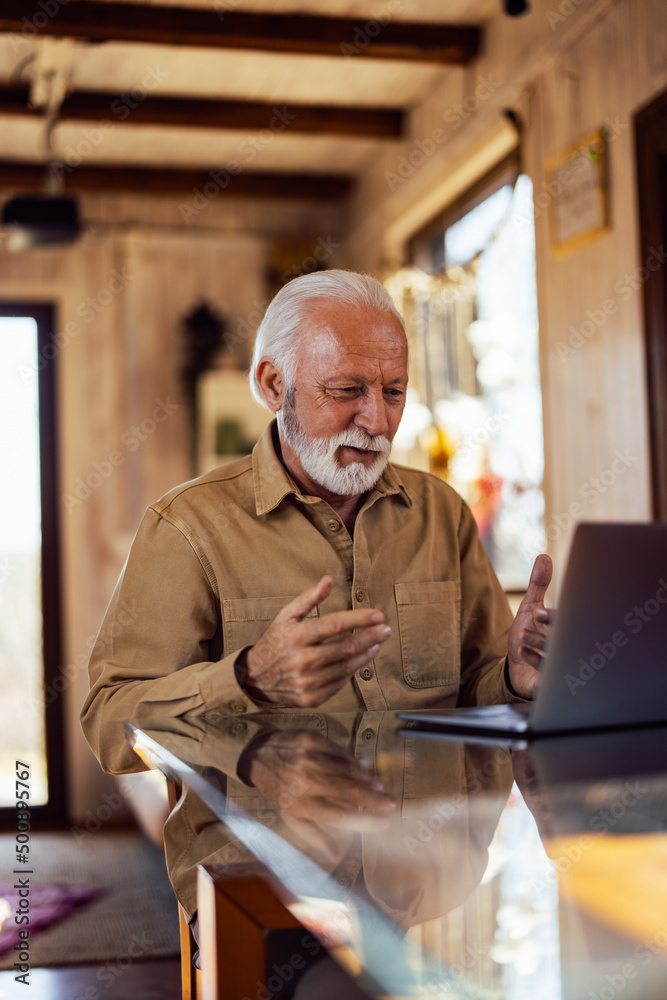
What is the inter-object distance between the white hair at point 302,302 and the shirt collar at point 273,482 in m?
0.13

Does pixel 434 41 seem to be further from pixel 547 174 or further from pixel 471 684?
pixel 471 684

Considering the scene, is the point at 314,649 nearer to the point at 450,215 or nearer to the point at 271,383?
the point at 271,383

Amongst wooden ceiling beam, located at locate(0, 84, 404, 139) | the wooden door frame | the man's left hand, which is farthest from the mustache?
wooden ceiling beam, located at locate(0, 84, 404, 139)

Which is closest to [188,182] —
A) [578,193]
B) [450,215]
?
[450,215]

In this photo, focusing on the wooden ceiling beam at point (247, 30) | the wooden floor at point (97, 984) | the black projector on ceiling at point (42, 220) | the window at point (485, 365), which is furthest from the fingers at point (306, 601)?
the black projector on ceiling at point (42, 220)

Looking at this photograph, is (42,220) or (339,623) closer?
(339,623)

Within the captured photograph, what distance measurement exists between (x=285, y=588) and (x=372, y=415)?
1.14 feet

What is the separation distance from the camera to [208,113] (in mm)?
4516

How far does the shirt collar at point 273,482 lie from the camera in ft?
5.86

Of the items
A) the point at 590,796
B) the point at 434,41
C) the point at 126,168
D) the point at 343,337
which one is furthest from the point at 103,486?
the point at 590,796

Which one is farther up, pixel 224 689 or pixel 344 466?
pixel 344 466

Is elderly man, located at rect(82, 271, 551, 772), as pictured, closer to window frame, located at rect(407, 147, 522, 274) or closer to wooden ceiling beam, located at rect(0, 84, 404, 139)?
window frame, located at rect(407, 147, 522, 274)

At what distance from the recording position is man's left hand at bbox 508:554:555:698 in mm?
1456

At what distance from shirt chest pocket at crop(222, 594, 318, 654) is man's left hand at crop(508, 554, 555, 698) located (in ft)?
1.37
